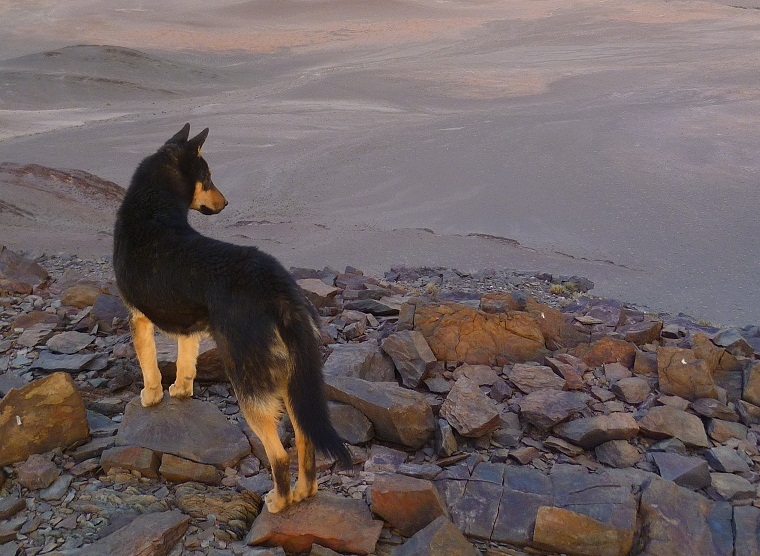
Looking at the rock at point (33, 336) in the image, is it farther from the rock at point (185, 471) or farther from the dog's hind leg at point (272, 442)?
the dog's hind leg at point (272, 442)

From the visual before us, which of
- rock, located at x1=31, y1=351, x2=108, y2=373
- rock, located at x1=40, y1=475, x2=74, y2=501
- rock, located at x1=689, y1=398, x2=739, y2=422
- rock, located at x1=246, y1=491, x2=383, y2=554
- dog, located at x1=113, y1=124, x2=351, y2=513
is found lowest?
rock, located at x1=689, y1=398, x2=739, y2=422

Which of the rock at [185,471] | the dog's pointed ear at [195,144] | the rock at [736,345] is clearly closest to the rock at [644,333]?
the rock at [736,345]

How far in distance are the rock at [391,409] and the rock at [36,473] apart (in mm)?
1735

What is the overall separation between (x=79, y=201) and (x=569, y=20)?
43816 millimetres

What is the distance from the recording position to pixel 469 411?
475cm

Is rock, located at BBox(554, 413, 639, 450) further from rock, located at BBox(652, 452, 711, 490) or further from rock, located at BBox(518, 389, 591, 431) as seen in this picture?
rock, located at BBox(652, 452, 711, 490)

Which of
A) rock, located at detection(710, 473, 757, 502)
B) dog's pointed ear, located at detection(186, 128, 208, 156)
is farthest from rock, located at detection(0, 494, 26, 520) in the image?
rock, located at detection(710, 473, 757, 502)

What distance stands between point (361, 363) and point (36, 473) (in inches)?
91.3

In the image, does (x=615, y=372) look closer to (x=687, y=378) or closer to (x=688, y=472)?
(x=687, y=378)

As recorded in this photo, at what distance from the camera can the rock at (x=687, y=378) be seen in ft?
17.6

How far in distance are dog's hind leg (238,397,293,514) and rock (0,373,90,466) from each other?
1.37 meters

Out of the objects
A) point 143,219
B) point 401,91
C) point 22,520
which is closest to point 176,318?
point 143,219

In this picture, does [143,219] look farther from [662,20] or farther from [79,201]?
[662,20]

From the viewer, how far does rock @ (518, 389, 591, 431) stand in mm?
4875
